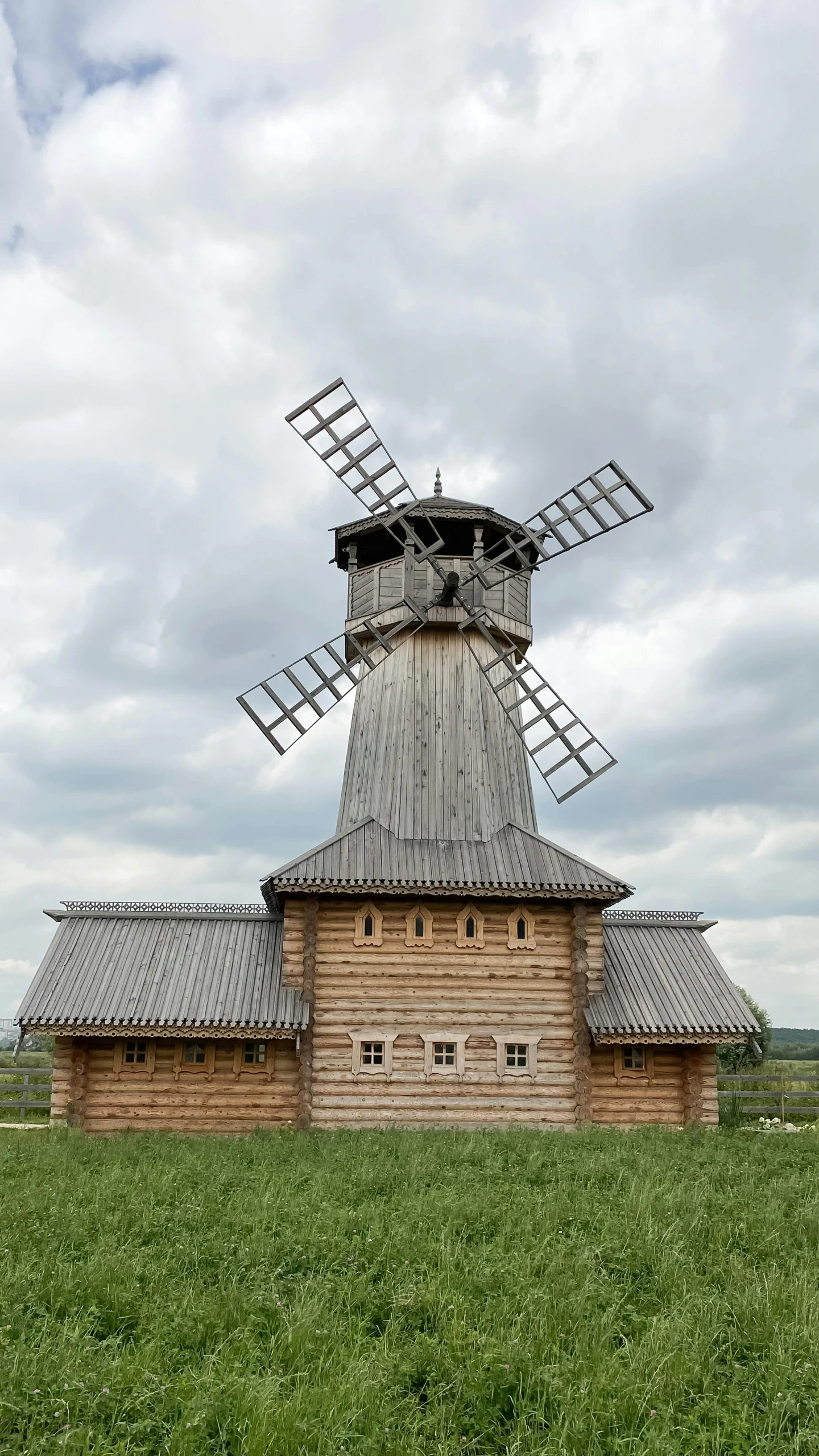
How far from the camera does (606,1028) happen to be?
19.7 meters

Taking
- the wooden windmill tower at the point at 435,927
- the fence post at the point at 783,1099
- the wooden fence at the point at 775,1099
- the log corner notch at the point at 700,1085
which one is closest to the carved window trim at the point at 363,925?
the wooden windmill tower at the point at 435,927

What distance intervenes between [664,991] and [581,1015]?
79.5 inches

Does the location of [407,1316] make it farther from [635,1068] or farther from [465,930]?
[635,1068]

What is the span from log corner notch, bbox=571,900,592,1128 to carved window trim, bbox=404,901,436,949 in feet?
9.28

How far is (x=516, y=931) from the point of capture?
2053 cm

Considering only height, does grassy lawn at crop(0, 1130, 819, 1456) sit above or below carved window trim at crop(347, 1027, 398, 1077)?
below

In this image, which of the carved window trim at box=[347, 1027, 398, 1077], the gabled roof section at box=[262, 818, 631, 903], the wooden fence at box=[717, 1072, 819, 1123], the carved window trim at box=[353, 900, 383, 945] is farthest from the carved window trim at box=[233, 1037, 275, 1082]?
the wooden fence at box=[717, 1072, 819, 1123]

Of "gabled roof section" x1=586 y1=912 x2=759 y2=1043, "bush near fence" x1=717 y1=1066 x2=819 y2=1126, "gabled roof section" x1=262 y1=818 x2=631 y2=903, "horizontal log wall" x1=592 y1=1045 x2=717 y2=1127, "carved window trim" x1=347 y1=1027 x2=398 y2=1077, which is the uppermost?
"gabled roof section" x1=262 y1=818 x2=631 y2=903

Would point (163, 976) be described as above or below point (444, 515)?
below

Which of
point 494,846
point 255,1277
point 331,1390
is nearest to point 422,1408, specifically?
point 331,1390

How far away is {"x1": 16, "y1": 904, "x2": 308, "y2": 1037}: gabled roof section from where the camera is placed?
62.8 ft

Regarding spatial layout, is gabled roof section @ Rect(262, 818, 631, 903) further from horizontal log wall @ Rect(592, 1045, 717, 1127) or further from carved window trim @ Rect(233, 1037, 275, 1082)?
horizontal log wall @ Rect(592, 1045, 717, 1127)

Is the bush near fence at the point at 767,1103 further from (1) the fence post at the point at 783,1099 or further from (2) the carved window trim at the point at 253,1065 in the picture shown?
(2) the carved window trim at the point at 253,1065

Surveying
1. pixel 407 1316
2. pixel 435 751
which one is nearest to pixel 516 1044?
pixel 435 751
